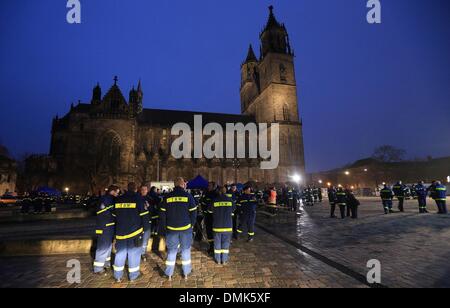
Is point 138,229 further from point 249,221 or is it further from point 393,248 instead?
point 393,248

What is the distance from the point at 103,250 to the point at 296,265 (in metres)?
4.29

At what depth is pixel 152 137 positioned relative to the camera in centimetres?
4500

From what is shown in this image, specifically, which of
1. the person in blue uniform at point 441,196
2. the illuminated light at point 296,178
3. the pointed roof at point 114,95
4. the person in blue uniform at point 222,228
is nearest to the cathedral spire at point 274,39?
the illuminated light at point 296,178

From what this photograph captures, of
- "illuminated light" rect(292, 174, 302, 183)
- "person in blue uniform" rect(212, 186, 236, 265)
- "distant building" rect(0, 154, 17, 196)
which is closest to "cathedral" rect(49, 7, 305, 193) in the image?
"illuminated light" rect(292, 174, 302, 183)

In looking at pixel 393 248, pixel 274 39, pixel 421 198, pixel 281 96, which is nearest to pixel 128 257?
pixel 393 248

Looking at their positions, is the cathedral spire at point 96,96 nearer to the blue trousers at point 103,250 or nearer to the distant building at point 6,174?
the distant building at point 6,174

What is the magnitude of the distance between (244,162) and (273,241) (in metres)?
38.9

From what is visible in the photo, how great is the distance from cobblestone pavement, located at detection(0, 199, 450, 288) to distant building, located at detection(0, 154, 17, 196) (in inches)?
1511

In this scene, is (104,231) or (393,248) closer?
(104,231)

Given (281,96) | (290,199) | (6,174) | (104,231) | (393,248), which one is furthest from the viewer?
(281,96)

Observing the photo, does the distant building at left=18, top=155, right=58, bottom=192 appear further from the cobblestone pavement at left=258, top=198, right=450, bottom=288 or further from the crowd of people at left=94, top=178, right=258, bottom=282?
the cobblestone pavement at left=258, top=198, right=450, bottom=288

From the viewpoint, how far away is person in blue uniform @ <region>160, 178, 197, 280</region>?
459 cm

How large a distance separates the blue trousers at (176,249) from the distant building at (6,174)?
136 feet
